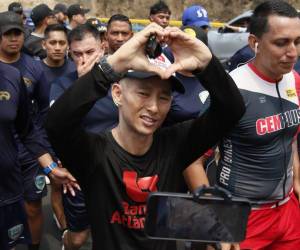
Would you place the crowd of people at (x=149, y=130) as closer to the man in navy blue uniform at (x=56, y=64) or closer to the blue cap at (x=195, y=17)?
the man in navy blue uniform at (x=56, y=64)

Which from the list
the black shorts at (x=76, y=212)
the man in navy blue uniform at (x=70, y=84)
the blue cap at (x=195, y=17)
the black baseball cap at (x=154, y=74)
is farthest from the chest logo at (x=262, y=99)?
the blue cap at (x=195, y=17)

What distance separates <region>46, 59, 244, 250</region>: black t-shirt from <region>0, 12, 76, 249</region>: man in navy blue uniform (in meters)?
2.58

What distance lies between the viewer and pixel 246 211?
6.20 feet

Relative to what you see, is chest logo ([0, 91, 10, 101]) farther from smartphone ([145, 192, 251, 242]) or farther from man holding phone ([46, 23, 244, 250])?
smartphone ([145, 192, 251, 242])

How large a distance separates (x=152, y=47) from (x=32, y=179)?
3.15m

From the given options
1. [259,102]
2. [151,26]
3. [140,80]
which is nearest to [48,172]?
[259,102]

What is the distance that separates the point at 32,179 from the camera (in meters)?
5.04

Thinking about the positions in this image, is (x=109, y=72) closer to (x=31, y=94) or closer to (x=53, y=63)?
(x=31, y=94)

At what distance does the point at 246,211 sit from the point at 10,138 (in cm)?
230

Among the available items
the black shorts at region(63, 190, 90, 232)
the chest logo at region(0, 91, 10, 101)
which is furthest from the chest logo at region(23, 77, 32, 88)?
the chest logo at region(0, 91, 10, 101)

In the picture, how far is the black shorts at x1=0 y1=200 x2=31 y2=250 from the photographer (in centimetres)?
386

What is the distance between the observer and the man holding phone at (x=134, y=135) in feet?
7.34

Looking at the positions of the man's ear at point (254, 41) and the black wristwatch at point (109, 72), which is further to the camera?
the man's ear at point (254, 41)

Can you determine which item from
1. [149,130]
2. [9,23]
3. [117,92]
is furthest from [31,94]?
[149,130]
